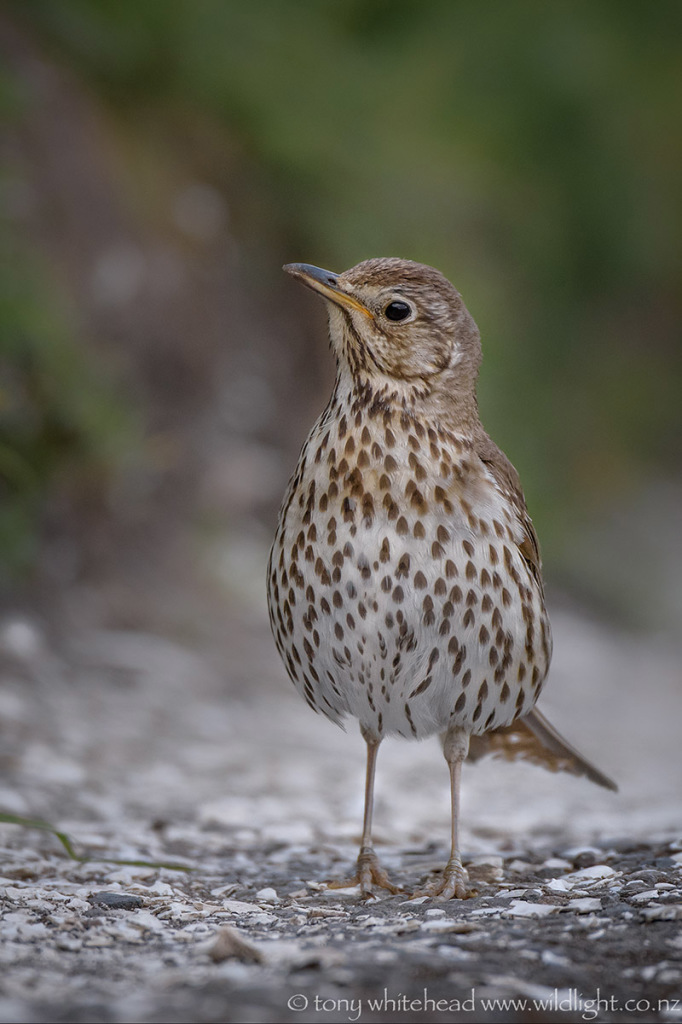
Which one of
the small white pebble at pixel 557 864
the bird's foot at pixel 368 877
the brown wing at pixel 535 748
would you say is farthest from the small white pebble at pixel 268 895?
the brown wing at pixel 535 748

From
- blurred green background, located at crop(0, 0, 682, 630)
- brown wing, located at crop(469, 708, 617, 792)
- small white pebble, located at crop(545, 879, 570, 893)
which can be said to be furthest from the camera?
blurred green background, located at crop(0, 0, 682, 630)

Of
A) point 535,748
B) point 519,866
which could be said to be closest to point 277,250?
point 535,748

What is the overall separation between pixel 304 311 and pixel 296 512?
5.08 meters

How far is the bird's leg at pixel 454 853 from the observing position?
10.5 ft

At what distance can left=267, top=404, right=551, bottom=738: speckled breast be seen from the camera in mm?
3213

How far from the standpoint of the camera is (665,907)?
273cm

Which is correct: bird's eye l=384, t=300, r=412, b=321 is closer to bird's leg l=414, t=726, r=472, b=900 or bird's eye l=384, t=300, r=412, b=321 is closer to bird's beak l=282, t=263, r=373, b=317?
bird's beak l=282, t=263, r=373, b=317

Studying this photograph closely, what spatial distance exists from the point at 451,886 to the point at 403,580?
0.84m

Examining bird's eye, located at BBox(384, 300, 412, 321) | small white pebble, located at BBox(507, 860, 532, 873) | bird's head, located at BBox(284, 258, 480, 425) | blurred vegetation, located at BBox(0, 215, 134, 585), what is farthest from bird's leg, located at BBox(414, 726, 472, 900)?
blurred vegetation, located at BBox(0, 215, 134, 585)

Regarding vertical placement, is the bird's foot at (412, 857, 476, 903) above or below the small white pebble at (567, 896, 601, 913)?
above

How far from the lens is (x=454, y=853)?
335cm

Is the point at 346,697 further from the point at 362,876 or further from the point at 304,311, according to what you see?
the point at 304,311

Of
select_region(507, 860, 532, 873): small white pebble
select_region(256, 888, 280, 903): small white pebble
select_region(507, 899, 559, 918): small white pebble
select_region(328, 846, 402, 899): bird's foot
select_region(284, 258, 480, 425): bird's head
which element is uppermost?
select_region(284, 258, 480, 425): bird's head

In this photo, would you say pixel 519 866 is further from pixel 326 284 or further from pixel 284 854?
pixel 326 284
